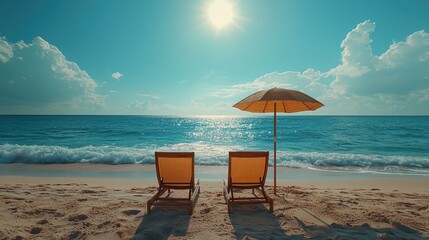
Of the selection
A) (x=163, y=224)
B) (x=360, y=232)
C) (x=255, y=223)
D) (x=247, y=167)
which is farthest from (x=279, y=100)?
(x=163, y=224)

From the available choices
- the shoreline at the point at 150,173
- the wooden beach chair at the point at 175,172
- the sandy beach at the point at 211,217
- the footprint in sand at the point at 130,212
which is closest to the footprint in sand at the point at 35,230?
the sandy beach at the point at 211,217

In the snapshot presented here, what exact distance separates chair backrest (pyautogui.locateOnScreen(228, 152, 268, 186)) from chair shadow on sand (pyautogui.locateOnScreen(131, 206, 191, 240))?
1.24 metres

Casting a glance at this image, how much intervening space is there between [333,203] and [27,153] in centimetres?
1620

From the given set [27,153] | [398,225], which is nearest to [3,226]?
[398,225]

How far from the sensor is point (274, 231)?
4.08 m

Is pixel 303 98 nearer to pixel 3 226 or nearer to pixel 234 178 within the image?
pixel 234 178

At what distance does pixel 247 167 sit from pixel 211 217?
1.31 meters

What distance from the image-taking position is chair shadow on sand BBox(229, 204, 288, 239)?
3.96 metres

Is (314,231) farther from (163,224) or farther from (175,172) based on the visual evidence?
(175,172)

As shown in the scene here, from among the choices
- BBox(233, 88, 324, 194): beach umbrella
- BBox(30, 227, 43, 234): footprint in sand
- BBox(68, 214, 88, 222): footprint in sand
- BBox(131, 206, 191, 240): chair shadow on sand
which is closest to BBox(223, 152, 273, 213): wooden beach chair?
BBox(233, 88, 324, 194): beach umbrella

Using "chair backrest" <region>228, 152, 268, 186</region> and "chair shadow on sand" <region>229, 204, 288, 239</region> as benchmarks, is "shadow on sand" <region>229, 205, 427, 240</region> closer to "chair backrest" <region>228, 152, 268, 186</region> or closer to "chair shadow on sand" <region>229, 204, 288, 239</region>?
"chair shadow on sand" <region>229, 204, 288, 239</region>

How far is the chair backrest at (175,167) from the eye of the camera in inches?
204

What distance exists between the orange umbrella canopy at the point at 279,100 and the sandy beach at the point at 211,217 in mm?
2116

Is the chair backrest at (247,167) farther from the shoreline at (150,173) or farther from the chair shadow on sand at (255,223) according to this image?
the shoreline at (150,173)
